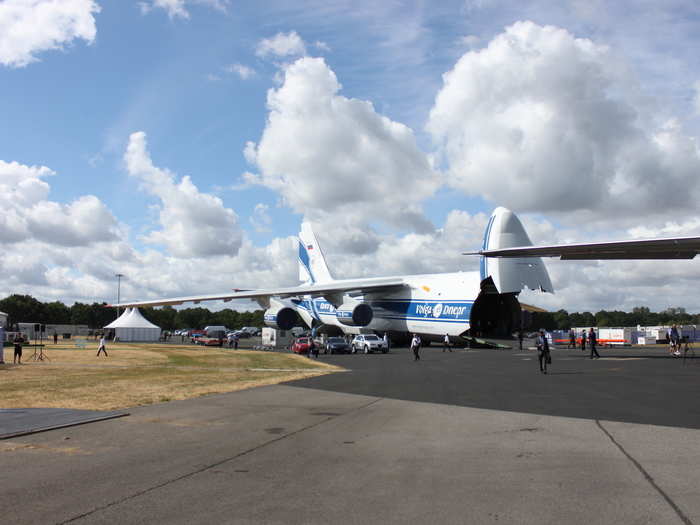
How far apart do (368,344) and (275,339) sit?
38.6 ft

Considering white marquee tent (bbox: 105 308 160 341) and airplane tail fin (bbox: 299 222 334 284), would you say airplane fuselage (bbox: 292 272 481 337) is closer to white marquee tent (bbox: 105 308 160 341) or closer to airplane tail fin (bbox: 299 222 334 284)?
airplane tail fin (bbox: 299 222 334 284)

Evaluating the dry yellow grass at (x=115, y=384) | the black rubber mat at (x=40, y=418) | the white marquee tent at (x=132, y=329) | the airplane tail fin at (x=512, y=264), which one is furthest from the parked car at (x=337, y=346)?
the black rubber mat at (x=40, y=418)

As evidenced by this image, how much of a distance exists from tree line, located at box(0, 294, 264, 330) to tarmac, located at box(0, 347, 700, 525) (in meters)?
96.3

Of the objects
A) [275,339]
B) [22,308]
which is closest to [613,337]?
[275,339]

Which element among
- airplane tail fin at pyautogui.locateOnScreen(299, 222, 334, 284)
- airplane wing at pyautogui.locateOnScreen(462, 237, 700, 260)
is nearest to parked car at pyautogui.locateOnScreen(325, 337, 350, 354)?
airplane wing at pyautogui.locateOnScreen(462, 237, 700, 260)

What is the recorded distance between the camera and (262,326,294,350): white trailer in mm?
53844

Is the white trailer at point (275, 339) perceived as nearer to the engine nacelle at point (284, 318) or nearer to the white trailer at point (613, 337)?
the engine nacelle at point (284, 318)

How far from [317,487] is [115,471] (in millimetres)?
2555

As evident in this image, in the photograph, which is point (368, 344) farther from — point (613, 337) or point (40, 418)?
point (40, 418)

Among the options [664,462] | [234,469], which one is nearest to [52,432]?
[234,469]

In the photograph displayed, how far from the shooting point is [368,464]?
24.7ft

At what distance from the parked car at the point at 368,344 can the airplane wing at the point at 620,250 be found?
15188mm

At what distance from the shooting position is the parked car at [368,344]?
44812mm

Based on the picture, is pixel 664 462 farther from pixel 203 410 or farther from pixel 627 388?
pixel 627 388
